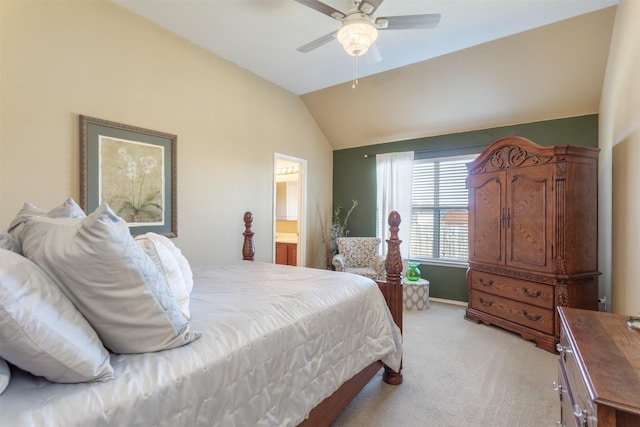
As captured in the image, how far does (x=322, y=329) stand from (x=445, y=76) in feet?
11.3

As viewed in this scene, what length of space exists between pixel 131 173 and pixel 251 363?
2.26 m

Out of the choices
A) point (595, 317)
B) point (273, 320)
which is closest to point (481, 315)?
point (595, 317)

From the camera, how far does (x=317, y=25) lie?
278cm

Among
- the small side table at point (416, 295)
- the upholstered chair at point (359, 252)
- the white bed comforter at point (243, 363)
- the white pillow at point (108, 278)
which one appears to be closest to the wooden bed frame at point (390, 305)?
the white bed comforter at point (243, 363)

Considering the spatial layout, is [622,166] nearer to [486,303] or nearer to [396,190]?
[486,303]

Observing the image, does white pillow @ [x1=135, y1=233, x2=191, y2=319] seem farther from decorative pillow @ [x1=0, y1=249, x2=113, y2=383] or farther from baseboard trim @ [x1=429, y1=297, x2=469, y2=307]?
baseboard trim @ [x1=429, y1=297, x2=469, y2=307]

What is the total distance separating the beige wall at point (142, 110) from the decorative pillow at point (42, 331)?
1.81 meters

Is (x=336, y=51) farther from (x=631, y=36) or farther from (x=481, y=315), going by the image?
(x=481, y=315)

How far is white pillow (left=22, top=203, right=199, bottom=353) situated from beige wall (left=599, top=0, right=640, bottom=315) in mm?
2556

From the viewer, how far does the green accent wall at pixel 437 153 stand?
358 cm

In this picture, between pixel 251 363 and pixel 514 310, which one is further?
pixel 514 310

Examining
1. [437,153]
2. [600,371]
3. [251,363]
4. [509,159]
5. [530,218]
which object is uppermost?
[437,153]

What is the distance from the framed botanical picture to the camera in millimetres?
2400

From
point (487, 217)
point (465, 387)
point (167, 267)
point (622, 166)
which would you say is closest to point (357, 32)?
point (167, 267)
